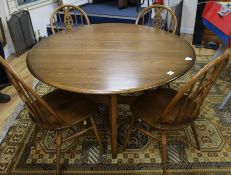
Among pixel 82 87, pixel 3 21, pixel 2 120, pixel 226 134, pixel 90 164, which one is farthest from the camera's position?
pixel 3 21

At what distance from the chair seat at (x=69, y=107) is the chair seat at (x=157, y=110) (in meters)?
0.33

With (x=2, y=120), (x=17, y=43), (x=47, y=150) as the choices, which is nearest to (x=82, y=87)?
(x=47, y=150)

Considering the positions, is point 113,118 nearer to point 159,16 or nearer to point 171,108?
point 171,108

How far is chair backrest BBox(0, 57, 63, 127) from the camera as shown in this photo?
A: 1.23 m

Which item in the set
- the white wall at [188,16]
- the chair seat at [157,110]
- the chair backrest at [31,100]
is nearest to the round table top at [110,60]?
the chair backrest at [31,100]

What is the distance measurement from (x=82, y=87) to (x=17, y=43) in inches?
102

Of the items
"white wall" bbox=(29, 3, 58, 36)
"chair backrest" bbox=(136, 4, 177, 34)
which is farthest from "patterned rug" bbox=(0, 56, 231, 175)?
"white wall" bbox=(29, 3, 58, 36)

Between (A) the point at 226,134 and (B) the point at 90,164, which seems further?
(A) the point at 226,134

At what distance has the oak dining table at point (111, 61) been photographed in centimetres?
128

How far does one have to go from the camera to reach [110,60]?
154cm

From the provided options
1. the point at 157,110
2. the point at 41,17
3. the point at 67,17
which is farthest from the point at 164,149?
the point at 41,17

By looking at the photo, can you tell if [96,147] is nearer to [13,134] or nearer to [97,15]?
[13,134]

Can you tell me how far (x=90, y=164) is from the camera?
66.4 inches

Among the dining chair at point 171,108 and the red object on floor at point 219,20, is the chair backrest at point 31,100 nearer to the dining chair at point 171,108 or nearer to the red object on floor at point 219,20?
the dining chair at point 171,108
